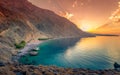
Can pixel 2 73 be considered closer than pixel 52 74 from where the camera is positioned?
Yes

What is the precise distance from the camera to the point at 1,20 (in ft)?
540

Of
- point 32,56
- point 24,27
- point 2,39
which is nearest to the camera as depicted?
point 32,56

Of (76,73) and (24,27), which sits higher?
(24,27)

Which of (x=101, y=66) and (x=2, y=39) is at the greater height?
(x=2, y=39)

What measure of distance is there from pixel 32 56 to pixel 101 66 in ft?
129

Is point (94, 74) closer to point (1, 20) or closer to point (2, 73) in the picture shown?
point (2, 73)

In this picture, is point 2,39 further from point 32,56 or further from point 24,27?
point 24,27

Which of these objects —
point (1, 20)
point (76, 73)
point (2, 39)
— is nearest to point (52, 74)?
point (76, 73)

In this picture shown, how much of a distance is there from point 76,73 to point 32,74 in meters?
14.3

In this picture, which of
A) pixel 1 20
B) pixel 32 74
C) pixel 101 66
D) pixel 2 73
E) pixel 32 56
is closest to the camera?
pixel 2 73

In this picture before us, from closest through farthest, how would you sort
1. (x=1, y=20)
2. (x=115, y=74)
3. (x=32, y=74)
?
(x=32, y=74) < (x=115, y=74) < (x=1, y=20)

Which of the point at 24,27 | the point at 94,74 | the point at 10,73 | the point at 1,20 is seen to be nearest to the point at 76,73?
the point at 94,74

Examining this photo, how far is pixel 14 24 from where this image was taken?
563 ft

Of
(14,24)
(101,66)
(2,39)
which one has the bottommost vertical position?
(101,66)
